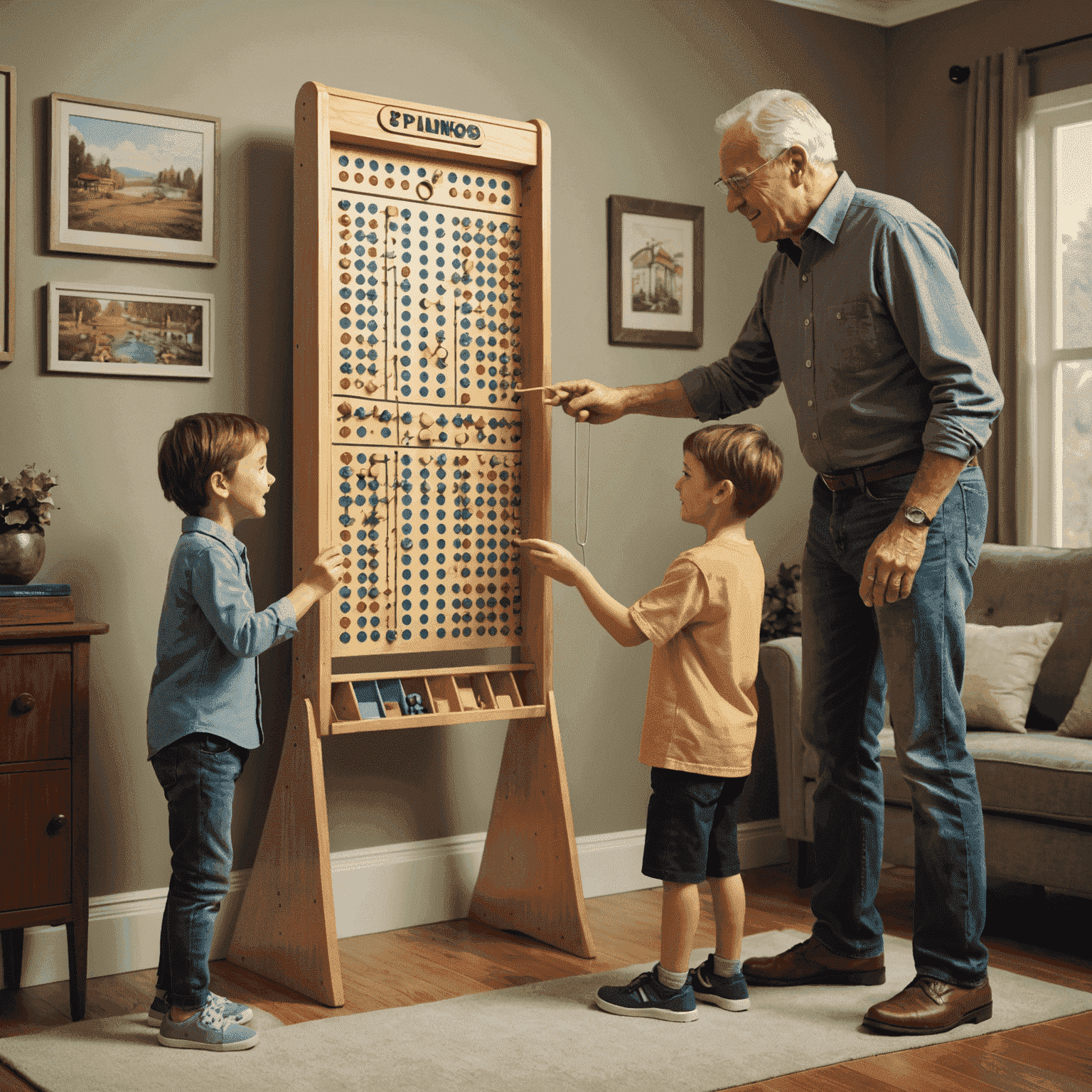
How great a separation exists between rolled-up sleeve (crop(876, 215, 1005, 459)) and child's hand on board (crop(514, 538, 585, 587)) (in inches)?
27.4

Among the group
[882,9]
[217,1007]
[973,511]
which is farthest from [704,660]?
[882,9]

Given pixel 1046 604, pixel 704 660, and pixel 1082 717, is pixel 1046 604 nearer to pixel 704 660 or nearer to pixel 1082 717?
pixel 1082 717

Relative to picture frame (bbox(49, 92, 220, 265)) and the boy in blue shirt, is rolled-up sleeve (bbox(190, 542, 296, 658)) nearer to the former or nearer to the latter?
the boy in blue shirt

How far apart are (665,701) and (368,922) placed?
3.70ft

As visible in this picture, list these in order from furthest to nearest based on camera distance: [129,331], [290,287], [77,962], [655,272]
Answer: [655,272] < [290,287] < [129,331] < [77,962]

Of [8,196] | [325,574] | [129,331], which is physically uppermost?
[8,196]

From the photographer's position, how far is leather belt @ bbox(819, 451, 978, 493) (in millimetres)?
2426

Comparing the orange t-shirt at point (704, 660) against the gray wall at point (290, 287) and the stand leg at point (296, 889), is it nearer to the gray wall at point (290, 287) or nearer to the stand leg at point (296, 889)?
the stand leg at point (296, 889)

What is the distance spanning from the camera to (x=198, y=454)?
7.95ft

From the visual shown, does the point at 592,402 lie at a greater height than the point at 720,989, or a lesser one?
greater

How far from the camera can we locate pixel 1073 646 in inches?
133

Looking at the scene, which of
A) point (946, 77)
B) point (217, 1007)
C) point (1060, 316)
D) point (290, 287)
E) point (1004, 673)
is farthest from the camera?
point (946, 77)

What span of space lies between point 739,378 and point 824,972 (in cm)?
124

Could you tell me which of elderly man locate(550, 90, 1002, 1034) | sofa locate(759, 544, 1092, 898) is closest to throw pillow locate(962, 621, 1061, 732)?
sofa locate(759, 544, 1092, 898)
